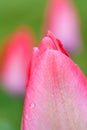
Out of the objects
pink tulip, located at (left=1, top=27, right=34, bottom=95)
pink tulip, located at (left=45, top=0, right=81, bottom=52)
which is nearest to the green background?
pink tulip, located at (left=45, top=0, right=81, bottom=52)

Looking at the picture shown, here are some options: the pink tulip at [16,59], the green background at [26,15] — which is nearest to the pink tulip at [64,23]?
the pink tulip at [16,59]

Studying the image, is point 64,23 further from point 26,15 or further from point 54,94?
point 26,15

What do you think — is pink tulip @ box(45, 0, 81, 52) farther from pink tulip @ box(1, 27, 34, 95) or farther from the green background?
the green background

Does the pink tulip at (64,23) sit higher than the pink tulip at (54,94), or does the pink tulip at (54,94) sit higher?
the pink tulip at (64,23)

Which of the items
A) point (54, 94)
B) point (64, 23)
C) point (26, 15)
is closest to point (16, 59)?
point (64, 23)

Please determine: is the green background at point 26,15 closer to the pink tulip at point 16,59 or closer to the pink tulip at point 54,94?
the pink tulip at point 16,59

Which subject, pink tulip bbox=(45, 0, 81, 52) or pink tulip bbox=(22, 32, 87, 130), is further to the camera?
pink tulip bbox=(45, 0, 81, 52)

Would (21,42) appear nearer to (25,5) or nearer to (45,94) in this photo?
(45,94)

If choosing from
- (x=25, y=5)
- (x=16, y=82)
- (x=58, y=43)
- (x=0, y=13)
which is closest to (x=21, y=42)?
(x=16, y=82)
